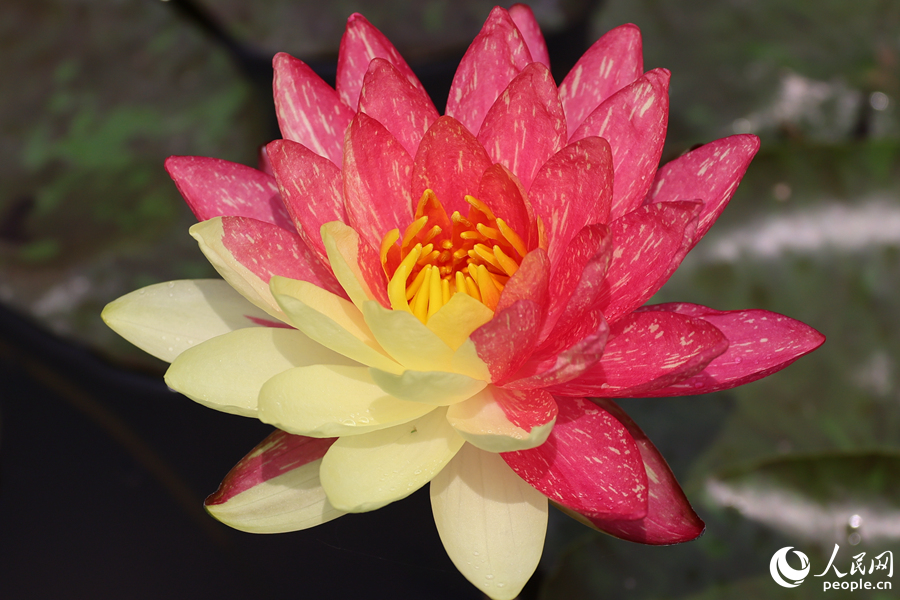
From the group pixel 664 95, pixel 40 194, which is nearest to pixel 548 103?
pixel 664 95

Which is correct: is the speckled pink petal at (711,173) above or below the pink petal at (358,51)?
below

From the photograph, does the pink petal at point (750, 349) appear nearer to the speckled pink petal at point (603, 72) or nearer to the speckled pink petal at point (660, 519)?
the speckled pink petal at point (660, 519)

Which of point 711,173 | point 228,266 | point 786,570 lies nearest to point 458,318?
point 228,266

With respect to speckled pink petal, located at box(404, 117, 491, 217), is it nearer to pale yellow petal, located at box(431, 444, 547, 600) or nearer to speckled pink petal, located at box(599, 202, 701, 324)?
speckled pink petal, located at box(599, 202, 701, 324)

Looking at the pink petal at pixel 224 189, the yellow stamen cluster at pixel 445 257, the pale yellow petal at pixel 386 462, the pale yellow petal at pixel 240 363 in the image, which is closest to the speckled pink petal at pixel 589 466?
the pale yellow petal at pixel 386 462

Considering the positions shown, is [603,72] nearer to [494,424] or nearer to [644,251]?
[644,251]

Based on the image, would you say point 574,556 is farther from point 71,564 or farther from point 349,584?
point 71,564

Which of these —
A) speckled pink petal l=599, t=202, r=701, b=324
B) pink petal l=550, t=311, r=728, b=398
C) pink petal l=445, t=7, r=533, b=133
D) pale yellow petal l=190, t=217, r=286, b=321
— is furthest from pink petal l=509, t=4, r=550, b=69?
pale yellow petal l=190, t=217, r=286, b=321
